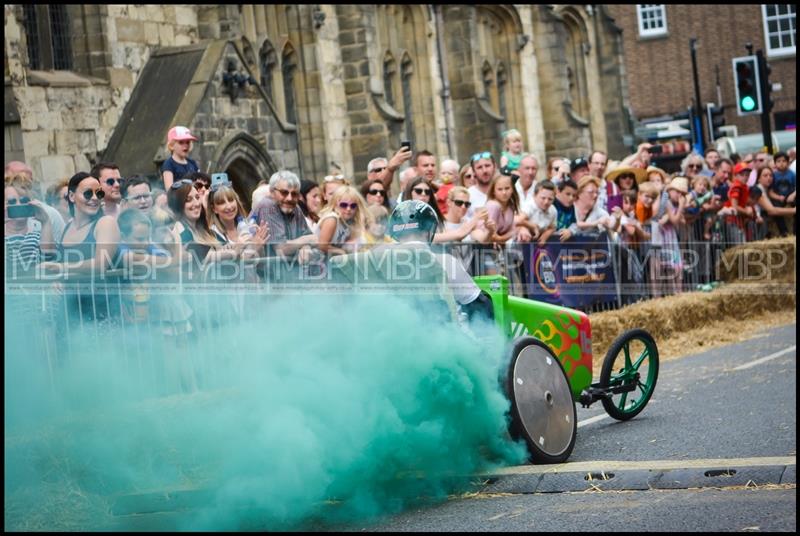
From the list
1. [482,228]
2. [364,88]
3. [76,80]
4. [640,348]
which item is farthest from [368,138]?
[482,228]

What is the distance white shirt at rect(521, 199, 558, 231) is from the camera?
15.8 metres

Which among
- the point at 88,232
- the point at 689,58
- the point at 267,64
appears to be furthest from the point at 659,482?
the point at 689,58

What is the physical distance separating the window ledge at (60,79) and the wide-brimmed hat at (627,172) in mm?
8072

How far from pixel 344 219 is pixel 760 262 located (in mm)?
9995

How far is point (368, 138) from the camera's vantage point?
1154 inches

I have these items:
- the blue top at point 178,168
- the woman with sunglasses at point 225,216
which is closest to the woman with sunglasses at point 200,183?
the woman with sunglasses at point 225,216

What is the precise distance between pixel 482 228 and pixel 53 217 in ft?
16.1

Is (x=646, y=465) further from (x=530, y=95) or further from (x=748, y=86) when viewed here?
(x=530, y=95)

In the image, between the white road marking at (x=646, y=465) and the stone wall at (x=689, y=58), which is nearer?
the white road marking at (x=646, y=465)

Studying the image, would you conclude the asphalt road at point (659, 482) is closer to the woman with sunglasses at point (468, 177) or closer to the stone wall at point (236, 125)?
the woman with sunglasses at point (468, 177)

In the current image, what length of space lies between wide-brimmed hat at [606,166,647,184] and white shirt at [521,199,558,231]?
8.65 feet

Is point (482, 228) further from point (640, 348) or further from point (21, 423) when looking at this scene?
point (21, 423)

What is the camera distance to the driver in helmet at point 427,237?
8.94 metres

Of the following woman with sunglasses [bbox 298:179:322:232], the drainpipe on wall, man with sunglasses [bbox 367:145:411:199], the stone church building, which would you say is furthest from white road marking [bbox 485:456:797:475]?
the drainpipe on wall
